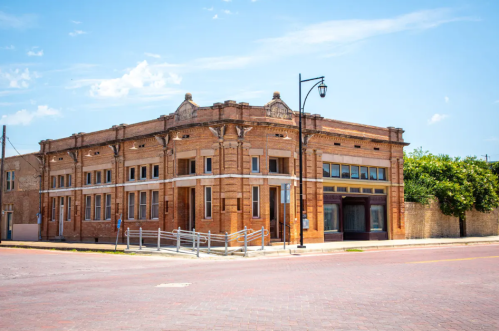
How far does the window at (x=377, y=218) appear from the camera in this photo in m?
33.4

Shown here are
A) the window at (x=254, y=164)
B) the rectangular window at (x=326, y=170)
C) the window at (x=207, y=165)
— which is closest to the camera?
the window at (x=254, y=164)

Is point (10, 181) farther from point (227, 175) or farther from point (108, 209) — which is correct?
point (227, 175)

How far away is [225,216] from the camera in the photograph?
2659cm

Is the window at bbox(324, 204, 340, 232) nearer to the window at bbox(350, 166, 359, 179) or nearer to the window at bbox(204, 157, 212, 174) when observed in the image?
the window at bbox(350, 166, 359, 179)

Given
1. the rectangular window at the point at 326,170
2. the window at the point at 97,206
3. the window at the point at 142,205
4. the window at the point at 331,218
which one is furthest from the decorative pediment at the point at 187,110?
the window at the point at 97,206

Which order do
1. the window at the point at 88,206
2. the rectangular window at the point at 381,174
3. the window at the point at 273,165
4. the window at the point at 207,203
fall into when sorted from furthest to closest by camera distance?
the window at the point at 88,206 → the rectangular window at the point at 381,174 → the window at the point at 273,165 → the window at the point at 207,203

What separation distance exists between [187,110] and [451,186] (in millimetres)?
21047

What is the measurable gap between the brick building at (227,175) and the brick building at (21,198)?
6.57ft

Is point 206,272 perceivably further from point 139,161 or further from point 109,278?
point 139,161

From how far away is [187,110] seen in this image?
28.6 m

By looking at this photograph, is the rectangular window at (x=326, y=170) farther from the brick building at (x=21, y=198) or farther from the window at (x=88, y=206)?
the brick building at (x=21, y=198)

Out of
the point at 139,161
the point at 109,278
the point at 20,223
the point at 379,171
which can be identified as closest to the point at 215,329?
the point at 109,278

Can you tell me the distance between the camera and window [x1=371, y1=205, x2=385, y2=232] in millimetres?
33375

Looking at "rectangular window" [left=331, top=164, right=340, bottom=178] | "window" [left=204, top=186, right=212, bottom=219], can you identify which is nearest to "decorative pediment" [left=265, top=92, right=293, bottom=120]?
"rectangular window" [left=331, top=164, right=340, bottom=178]
